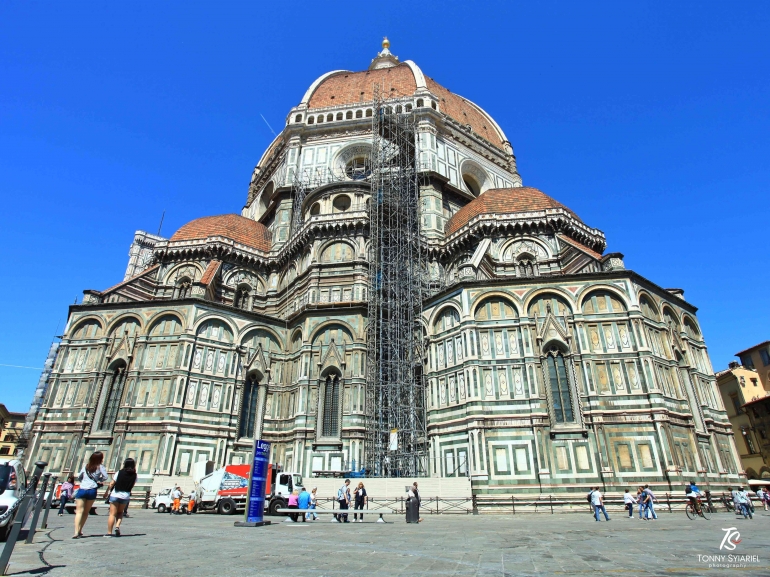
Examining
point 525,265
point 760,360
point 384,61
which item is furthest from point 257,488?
point 384,61

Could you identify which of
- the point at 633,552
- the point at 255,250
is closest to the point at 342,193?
the point at 255,250

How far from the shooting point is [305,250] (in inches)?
1233

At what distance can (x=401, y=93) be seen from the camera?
4178 centimetres

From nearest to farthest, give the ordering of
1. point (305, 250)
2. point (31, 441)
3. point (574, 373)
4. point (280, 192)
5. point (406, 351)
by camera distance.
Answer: point (574, 373) → point (31, 441) → point (406, 351) → point (305, 250) → point (280, 192)

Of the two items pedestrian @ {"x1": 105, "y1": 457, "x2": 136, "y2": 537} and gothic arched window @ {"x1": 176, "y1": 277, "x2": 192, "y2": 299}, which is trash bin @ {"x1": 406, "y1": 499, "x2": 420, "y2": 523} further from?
gothic arched window @ {"x1": 176, "y1": 277, "x2": 192, "y2": 299}

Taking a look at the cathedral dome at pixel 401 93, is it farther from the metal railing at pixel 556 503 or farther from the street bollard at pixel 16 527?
the street bollard at pixel 16 527

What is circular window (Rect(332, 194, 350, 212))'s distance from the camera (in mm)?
32625

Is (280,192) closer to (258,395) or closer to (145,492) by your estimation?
(258,395)

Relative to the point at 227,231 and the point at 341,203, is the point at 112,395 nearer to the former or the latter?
the point at 227,231

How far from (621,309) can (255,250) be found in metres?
23.4

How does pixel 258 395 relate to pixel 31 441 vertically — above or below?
above

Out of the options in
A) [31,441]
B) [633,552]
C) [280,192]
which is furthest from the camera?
[280,192]

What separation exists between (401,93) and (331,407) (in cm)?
2869

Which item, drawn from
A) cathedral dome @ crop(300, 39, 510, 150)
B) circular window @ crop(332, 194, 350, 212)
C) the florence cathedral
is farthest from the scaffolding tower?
cathedral dome @ crop(300, 39, 510, 150)
